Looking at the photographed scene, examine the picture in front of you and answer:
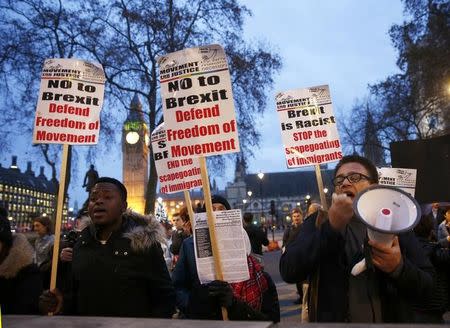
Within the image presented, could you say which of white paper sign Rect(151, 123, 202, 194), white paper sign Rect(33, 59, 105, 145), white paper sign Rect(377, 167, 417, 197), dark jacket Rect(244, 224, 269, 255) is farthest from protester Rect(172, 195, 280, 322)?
dark jacket Rect(244, 224, 269, 255)

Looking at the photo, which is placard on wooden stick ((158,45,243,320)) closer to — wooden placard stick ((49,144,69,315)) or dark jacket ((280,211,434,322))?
dark jacket ((280,211,434,322))

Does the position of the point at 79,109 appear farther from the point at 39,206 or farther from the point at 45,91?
the point at 39,206

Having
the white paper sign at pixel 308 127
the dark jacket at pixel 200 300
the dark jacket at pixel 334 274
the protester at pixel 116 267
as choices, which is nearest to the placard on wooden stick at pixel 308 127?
the white paper sign at pixel 308 127

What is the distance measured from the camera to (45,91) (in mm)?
4234

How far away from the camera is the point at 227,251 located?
3.08 m

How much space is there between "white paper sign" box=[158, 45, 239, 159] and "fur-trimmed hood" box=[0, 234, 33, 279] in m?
1.46

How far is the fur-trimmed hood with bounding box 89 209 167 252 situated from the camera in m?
3.36

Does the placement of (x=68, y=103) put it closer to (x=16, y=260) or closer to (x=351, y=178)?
(x=16, y=260)

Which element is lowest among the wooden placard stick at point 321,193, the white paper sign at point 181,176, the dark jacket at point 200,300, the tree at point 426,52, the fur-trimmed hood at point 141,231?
the dark jacket at point 200,300

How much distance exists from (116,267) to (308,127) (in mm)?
2966

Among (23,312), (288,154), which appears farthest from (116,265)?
(288,154)

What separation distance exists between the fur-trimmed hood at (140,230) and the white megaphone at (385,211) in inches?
73.8

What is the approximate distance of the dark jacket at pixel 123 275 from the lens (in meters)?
3.22

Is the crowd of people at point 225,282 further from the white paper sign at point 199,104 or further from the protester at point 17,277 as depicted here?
the white paper sign at point 199,104
